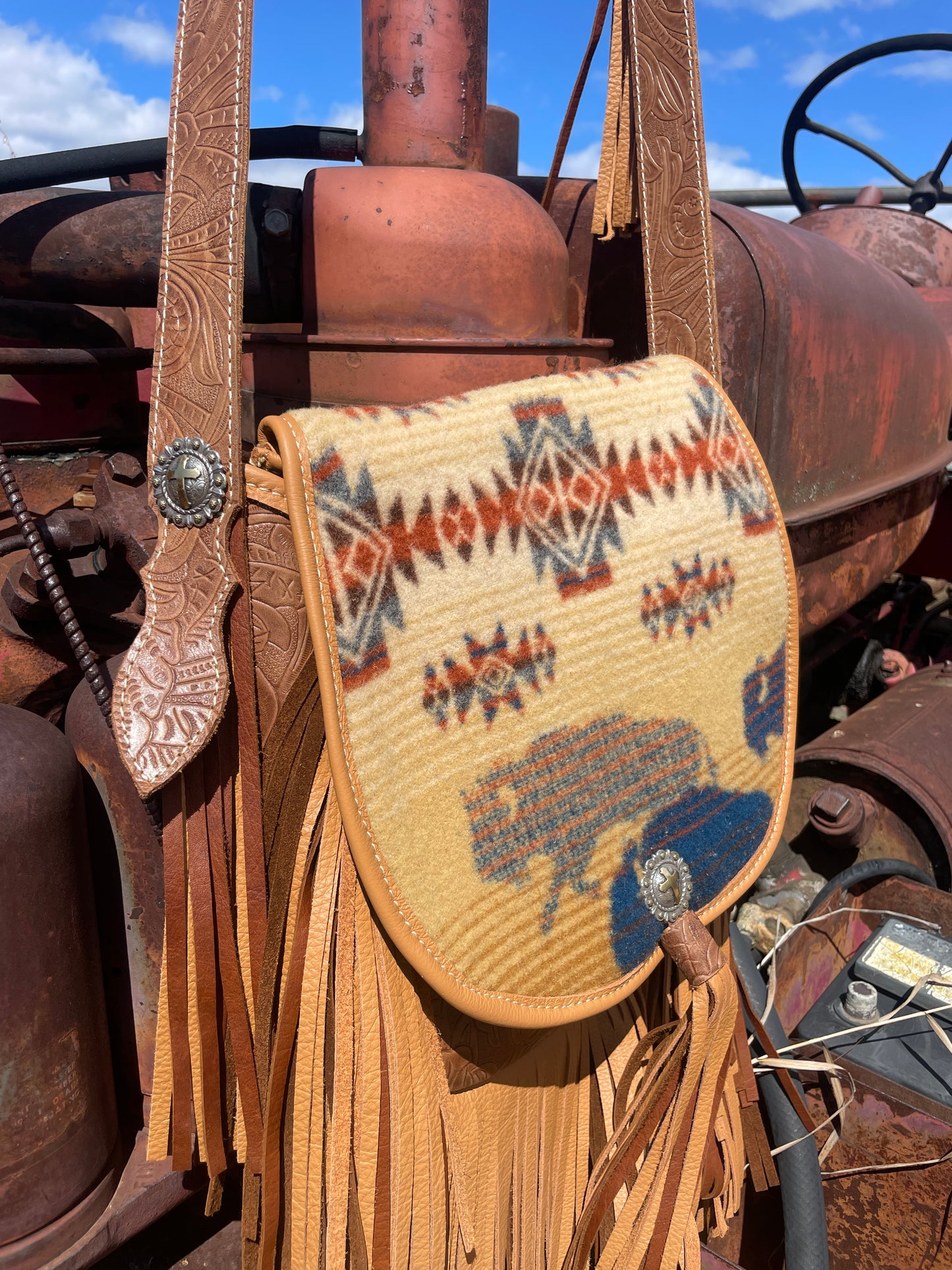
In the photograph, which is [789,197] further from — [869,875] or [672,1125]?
[672,1125]

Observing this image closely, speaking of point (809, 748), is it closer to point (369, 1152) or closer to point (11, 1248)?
point (369, 1152)

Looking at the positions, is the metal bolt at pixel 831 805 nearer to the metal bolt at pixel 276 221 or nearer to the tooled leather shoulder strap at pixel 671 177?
the tooled leather shoulder strap at pixel 671 177

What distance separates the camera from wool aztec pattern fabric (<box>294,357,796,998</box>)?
509mm

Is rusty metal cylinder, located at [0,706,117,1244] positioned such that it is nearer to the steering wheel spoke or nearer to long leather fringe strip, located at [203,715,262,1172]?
long leather fringe strip, located at [203,715,262,1172]

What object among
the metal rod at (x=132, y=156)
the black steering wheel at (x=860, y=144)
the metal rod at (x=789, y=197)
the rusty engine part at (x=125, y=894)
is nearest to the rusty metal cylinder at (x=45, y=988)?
the rusty engine part at (x=125, y=894)

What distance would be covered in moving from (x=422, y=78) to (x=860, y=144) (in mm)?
2155

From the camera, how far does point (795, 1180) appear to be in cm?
83

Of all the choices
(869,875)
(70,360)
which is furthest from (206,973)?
(869,875)

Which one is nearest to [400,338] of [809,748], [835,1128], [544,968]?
[544,968]

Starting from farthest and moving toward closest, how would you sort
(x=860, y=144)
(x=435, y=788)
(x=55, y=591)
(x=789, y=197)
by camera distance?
1. (x=789, y=197)
2. (x=860, y=144)
3. (x=55, y=591)
4. (x=435, y=788)

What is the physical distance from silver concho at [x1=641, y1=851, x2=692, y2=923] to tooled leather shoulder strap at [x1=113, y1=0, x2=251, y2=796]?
13.5 inches

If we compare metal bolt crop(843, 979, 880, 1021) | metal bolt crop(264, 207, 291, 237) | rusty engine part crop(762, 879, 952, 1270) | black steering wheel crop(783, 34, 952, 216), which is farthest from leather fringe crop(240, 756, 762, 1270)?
black steering wheel crop(783, 34, 952, 216)

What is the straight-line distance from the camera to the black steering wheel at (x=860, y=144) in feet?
6.75

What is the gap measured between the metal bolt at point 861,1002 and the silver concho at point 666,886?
0.54 m
